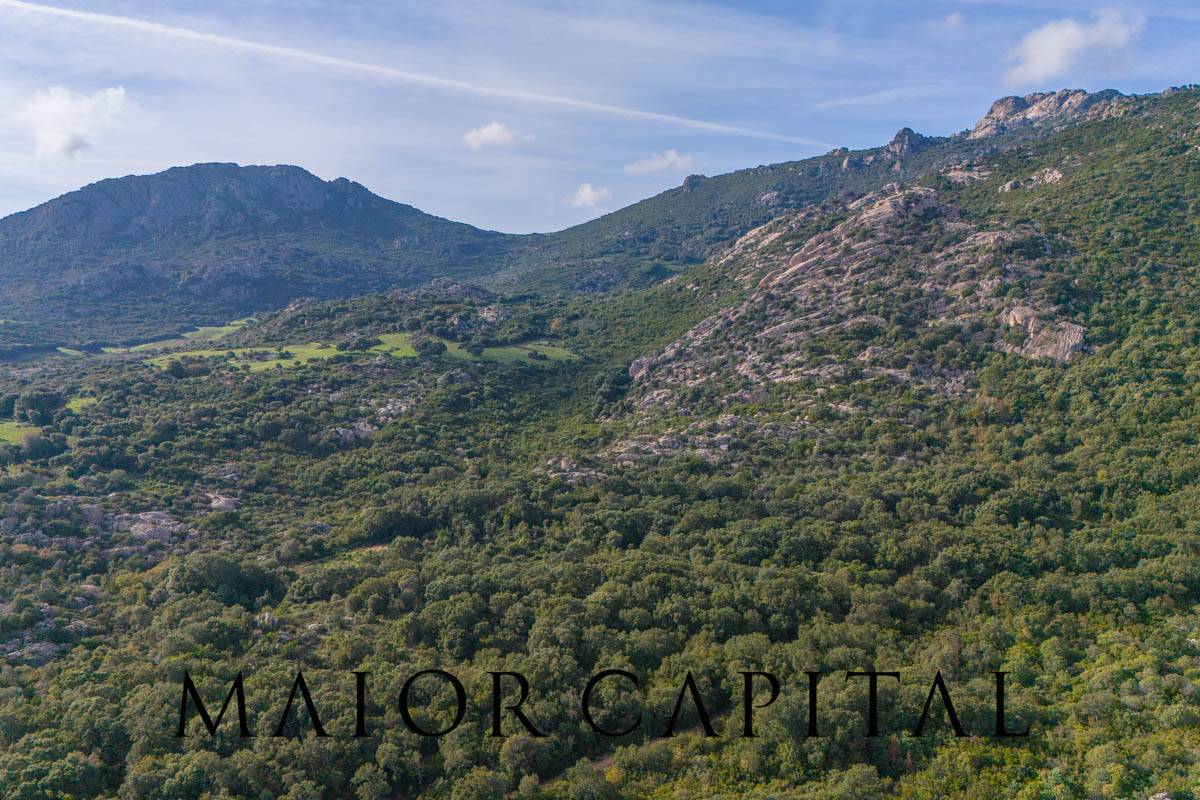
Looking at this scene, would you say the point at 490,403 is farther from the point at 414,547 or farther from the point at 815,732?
the point at 815,732

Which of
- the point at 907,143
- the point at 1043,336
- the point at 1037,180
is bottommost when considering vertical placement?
the point at 1043,336

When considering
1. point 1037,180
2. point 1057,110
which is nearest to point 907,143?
point 1057,110

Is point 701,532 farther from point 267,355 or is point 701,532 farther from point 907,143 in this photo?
point 907,143

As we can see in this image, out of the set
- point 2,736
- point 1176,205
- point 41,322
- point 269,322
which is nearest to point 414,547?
point 2,736

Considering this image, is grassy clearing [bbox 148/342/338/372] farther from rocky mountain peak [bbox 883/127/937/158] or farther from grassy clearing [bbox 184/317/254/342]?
rocky mountain peak [bbox 883/127/937/158]

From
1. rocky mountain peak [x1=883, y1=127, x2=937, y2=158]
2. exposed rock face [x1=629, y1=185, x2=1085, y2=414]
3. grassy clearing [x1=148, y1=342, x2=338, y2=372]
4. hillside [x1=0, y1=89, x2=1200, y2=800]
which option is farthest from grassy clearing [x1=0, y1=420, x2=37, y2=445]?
rocky mountain peak [x1=883, y1=127, x2=937, y2=158]
